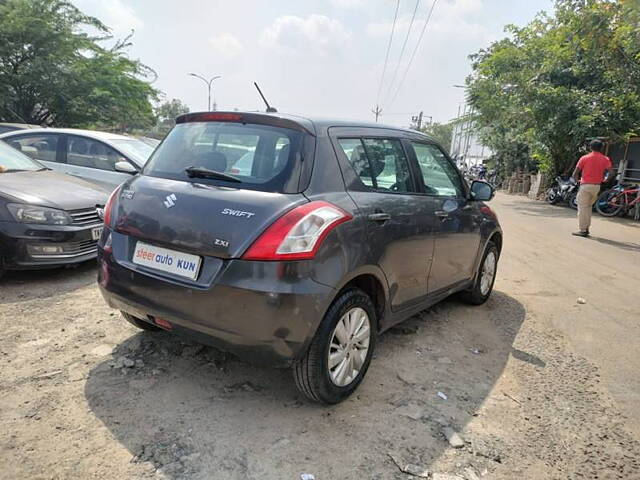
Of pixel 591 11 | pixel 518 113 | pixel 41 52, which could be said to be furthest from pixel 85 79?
pixel 591 11

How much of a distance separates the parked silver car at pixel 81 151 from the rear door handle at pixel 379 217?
185 inches

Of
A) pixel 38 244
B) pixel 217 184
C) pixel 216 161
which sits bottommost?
pixel 38 244

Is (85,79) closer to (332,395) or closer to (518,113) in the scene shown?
(518,113)

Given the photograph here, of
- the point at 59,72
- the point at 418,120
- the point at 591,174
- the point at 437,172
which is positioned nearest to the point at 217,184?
the point at 437,172

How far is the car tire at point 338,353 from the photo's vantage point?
267 cm

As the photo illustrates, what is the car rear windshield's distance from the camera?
2.76 m

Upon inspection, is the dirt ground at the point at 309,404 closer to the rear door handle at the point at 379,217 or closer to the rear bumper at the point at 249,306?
A: the rear bumper at the point at 249,306

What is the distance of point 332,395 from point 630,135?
48.3 ft

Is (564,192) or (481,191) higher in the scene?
(564,192)

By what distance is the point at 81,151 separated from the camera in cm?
703

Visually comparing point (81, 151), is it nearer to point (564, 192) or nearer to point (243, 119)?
point (243, 119)

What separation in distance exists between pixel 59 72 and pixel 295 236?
74.6ft

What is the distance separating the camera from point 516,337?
4301 mm

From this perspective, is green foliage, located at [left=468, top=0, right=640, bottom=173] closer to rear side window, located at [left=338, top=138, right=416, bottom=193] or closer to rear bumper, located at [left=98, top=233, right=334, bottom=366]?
rear side window, located at [left=338, top=138, right=416, bottom=193]
